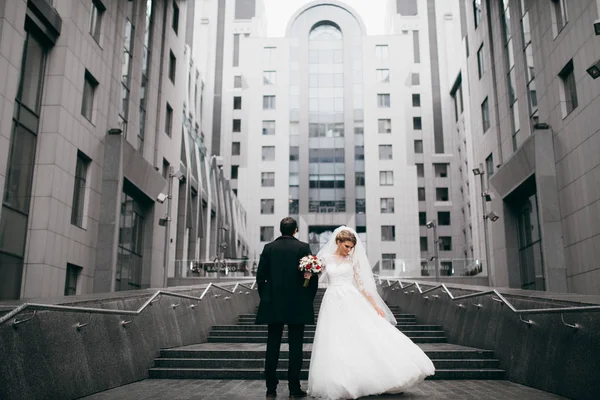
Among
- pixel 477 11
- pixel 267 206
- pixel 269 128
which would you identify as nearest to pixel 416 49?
pixel 269 128

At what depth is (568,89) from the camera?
2144 centimetres

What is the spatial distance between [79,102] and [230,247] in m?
33.7

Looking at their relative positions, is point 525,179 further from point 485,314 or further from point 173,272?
point 173,272

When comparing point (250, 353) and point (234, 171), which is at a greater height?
point (234, 171)

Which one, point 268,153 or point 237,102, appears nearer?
point 268,153

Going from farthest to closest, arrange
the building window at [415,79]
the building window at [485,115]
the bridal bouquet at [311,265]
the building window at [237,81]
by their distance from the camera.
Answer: the building window at [415,79] < the building window at [237,81] < the building window at [485,115] < the bridal bouquet at [311,265]

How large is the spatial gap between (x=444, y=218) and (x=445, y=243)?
10.3 ft

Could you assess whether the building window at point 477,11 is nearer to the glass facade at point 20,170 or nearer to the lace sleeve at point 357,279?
the glass facade at point 20,170

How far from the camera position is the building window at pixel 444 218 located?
70.1 metres

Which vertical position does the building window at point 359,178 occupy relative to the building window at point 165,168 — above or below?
above

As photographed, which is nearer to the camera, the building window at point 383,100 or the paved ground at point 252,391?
the paved ground at point 252,391

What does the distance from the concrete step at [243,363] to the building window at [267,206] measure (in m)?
53.5

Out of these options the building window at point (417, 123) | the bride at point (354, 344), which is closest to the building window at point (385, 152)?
the building window at point (417, 123)

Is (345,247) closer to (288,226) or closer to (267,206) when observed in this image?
(288,226)
